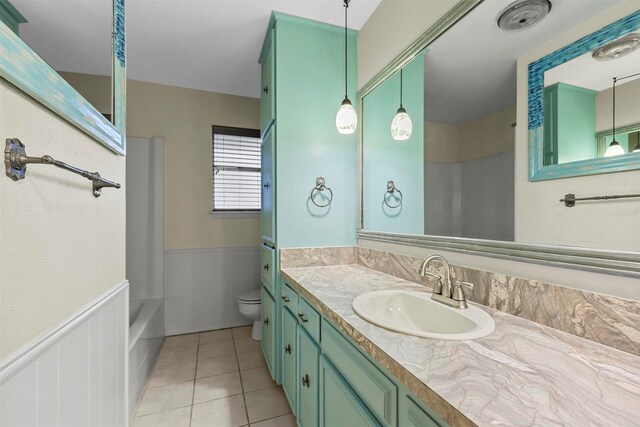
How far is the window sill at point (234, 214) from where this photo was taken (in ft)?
9.46

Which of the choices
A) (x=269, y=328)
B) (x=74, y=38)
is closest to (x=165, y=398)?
(x=269, y=328)

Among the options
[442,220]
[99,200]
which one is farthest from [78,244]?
[442,220]

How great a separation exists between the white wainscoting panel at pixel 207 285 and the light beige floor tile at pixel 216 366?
62 centimetres

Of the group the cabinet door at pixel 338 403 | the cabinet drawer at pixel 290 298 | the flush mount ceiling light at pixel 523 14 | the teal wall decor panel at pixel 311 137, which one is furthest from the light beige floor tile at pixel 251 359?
the flush mount ceiling light at pixel 523 14

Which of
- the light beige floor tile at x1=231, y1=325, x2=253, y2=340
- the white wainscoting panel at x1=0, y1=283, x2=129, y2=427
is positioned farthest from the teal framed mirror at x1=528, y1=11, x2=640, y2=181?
the light beige floor tile at x1=231, y1=325, x2=253, y2=340

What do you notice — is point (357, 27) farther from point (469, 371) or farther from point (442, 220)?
point (469, 371)

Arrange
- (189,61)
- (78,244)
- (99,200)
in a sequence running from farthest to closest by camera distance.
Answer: (189,61), (99,200), (78,244)

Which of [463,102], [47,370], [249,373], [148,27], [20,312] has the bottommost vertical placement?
[249,373]

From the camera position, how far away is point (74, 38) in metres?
0.63

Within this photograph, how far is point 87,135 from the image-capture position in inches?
35.1

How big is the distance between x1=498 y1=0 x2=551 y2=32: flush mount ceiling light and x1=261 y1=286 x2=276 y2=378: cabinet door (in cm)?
180

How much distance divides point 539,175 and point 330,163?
3.83ft

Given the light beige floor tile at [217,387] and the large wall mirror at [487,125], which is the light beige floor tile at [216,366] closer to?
the light beige floor tile at [217,387]

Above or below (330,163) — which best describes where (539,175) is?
below
